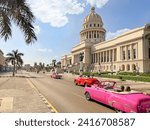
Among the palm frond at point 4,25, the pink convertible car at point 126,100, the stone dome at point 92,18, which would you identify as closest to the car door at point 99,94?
the pink convertible car at point 126,100

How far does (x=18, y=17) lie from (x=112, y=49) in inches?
3323

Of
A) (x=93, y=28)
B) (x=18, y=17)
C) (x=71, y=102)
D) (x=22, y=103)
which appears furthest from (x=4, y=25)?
(x=93, y=28)

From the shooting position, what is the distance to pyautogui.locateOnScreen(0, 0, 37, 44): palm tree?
14008mm

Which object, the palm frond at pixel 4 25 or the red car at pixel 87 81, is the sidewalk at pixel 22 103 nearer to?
the palm frond at pixel 4 25

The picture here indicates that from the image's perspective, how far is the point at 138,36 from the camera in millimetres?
74688

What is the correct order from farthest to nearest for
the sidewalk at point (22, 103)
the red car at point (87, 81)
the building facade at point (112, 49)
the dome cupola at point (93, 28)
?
the dome cupola at point (93, 28), the building facade at point (112, 49), the red car at point (87, 81), the sidewalk at point (22, 103)

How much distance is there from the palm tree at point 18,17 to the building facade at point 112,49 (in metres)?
62.2

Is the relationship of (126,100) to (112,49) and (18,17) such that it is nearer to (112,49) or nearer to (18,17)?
(18,17)

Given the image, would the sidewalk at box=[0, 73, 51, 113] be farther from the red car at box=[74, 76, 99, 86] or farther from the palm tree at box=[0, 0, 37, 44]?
the red car at box=[74, 76, 99, 86]

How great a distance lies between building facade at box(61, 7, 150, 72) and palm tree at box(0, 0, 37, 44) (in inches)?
2448

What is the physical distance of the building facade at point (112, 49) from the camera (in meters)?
73.6

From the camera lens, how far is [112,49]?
96.6m

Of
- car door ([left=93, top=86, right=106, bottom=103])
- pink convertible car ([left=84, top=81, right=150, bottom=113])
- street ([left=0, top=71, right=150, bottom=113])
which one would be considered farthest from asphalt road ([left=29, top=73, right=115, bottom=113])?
pink convertible car ([left=84, top=81, right=150, bottom=113])

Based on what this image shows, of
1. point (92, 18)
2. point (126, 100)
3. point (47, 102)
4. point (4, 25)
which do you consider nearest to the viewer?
point (126, 100)
